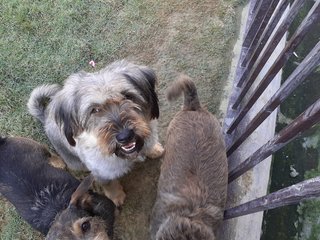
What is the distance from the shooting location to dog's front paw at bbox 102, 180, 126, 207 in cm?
406

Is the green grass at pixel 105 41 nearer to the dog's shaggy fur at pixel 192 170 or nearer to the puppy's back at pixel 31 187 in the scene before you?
the puppy's back at pixel 31 187

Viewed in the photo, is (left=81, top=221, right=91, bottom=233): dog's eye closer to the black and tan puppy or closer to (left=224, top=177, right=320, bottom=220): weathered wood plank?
the black and tan puppy

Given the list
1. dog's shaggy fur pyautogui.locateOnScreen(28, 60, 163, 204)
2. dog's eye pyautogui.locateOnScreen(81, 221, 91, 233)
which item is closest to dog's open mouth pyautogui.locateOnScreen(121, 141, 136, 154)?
dog's shaggy fur pyautogui.locateOnScreen(28, 60, 163, 204)

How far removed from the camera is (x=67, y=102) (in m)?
3.20

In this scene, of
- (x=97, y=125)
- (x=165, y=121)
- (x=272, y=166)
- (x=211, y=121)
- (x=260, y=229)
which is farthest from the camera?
(x=165, y=121)

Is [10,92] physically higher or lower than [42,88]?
lower

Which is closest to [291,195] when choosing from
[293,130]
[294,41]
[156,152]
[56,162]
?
[293,130]

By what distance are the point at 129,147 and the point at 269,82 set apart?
1146 millimetres

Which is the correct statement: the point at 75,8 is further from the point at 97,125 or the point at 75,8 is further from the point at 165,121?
the point at 97,125

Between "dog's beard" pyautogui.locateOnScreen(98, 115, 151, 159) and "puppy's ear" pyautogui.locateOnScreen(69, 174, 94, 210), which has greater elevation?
"dog's beard" pyautogui.locateOnScreen(98, 115, 151, 159)

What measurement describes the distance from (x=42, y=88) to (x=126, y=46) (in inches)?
48.1

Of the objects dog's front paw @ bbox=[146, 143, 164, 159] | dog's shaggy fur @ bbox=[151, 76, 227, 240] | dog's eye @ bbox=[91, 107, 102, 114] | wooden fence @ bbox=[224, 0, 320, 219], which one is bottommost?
dog's front paw @ bbox=[146, 143, 164, 159]

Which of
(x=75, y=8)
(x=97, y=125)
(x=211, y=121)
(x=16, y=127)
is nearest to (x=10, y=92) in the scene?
(x=16, y=127)

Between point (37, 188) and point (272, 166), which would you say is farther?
point (272, 166)
